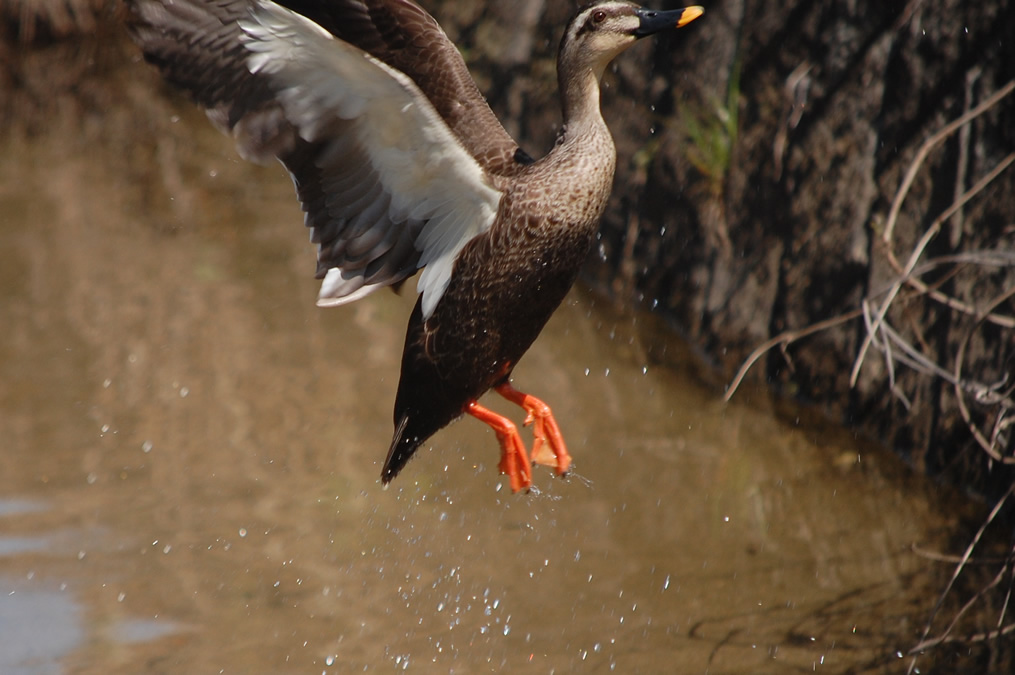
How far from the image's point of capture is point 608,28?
300 cm

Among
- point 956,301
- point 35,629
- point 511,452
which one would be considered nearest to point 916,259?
point 956,301

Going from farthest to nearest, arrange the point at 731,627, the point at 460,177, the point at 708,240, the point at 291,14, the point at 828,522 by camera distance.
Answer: the point at 708,240, the point at 828,522, the point at 731,627, the point at 460,177, the point at 291,14

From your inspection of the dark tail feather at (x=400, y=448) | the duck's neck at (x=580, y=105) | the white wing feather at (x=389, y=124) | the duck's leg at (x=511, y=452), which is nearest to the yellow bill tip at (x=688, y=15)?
the duck's neck at (x=580, y=105)

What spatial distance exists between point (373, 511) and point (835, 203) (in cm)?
216

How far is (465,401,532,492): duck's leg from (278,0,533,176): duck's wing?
2.30ft

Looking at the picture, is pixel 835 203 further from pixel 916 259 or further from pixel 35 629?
pixel 35 629

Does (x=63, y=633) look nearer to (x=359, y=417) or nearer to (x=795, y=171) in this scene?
(x=359, y=417)

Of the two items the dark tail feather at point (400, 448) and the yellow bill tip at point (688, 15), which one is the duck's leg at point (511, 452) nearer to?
the dark tail feather at point (400, 448)

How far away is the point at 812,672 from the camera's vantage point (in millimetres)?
3332

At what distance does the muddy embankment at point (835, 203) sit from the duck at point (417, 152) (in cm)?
96

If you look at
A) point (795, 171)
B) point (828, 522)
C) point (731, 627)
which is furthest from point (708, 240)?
point (731, 627)

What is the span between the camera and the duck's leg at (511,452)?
317cm

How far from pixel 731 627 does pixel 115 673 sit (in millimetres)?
1816

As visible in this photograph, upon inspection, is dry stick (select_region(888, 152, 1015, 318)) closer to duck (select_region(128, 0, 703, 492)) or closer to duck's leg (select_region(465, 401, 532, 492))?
duck (select_region(128, 0, 703, 492))
